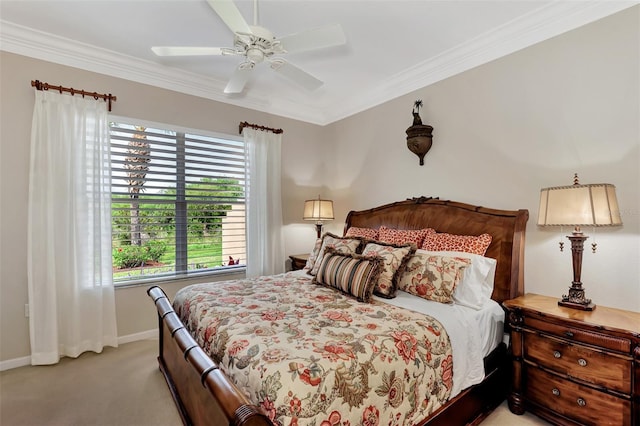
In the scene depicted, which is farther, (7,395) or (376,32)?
(376,32)

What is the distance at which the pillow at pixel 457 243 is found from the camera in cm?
238

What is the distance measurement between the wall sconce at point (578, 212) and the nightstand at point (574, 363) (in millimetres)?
116

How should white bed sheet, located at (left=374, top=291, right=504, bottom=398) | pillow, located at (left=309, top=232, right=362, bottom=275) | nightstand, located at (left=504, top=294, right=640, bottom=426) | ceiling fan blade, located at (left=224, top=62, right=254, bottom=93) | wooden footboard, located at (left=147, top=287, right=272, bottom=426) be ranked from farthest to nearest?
pillow, located at (left=309, top=232, right=362, bottom=275)
ceiling fan blade, located at (left=224, top=62, right=254, bottom=93)
white bed sheet, located at (left=374, top=291, right=504, bottom=398)
nightstand, located at (left=504, top=294, right=640, bottom=426)
wooden footboard, located at (left=147, top=287, right=272, bottom=426)

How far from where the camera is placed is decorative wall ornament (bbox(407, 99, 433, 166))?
3049 mm

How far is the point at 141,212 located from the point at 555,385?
380 cm

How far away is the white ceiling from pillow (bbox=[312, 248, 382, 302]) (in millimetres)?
1891

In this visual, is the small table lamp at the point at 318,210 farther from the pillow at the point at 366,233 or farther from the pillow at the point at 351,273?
the pillow at the point at 351,273

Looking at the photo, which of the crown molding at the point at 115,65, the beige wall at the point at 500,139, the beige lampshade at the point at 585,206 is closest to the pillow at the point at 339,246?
the beige wall at the point at 500,139

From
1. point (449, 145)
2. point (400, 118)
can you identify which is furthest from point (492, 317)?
point (400, 118)

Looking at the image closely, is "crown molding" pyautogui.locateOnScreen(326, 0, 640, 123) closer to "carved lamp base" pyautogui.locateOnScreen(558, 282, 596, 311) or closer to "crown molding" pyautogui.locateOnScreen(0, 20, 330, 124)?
"crown molding" pyautogui.locateOnScreen(0, 20, 330, 124)

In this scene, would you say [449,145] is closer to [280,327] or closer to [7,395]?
[280,327]

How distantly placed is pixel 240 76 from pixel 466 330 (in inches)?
96.7

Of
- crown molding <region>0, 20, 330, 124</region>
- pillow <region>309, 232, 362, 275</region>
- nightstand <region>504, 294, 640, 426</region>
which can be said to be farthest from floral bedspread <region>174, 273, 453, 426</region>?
crown molding <region>0, 20, 330, 124</region>

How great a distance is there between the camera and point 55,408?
203cm
